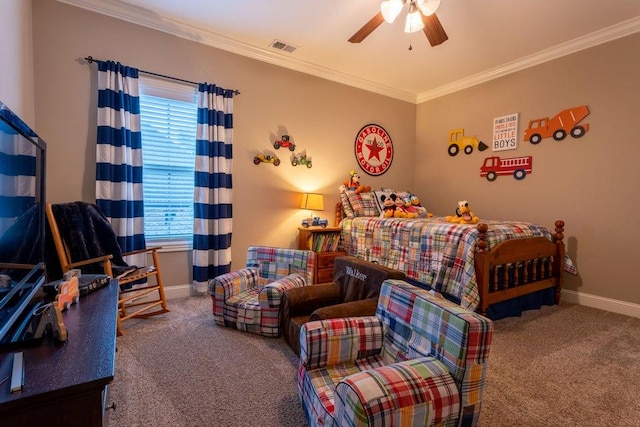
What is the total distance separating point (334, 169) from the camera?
14.0 feet

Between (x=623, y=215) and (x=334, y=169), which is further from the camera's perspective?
(x=334, y=169)

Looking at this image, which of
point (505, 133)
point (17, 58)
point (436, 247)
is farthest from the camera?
point (505, 133)

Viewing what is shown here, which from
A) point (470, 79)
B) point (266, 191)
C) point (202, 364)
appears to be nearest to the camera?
point (202, 364)

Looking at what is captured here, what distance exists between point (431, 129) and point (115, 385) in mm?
4791

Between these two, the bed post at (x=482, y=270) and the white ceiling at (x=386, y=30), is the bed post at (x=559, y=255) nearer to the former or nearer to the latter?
the bed post at (x=482, y=270)

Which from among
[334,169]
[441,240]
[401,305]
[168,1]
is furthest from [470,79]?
[401,305]

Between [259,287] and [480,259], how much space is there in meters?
1.91

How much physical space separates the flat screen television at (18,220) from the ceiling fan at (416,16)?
222 centimetres

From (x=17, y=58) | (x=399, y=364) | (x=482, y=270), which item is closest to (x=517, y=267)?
(x=482, y=270)

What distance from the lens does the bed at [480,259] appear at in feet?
8.59

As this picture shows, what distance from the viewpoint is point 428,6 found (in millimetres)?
2148

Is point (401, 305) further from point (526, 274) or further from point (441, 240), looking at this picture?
point (526, 274)

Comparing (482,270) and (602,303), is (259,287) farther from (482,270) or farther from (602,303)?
(602,303)

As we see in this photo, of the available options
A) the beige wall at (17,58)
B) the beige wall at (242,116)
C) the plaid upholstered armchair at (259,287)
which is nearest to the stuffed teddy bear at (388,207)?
the beige wall at (242,116)
